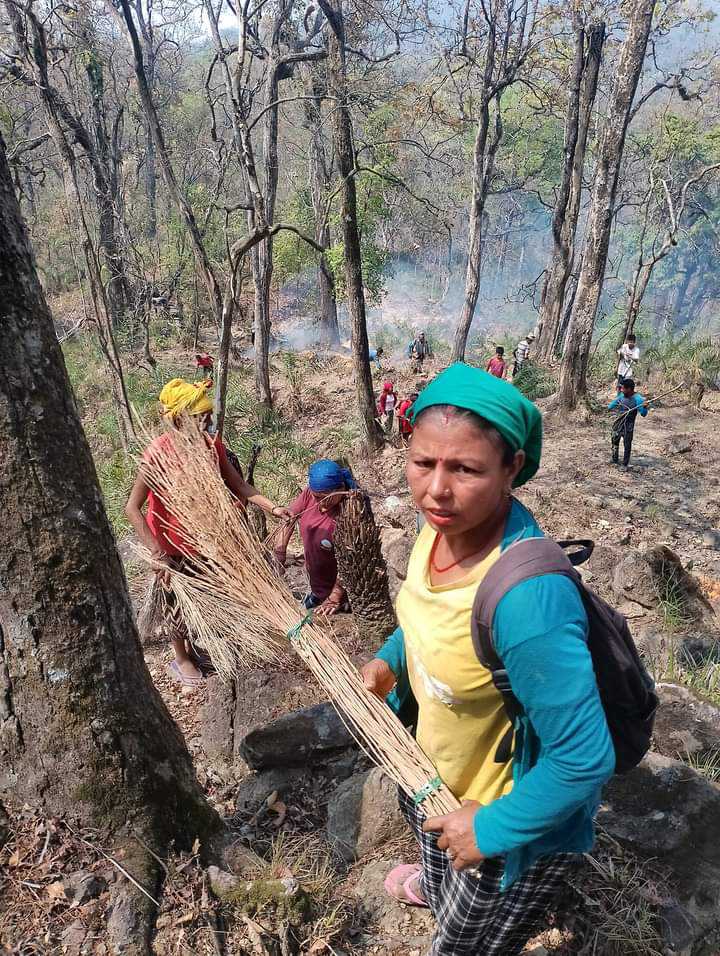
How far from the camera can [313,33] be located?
41.2 ft

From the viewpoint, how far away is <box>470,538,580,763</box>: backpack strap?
107 centimetres

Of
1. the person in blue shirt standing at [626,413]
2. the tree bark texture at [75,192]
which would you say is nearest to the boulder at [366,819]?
the tree bark texture at [75,192]

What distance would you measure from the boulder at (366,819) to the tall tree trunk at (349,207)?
597cm

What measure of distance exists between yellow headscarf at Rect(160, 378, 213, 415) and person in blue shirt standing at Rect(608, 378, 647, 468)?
561 cm

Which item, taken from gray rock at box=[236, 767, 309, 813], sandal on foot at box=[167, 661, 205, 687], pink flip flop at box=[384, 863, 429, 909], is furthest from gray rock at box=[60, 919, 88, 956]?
sandal on foot at box=[167, 661, 205, 687]

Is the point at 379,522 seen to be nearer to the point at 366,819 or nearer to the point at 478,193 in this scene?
the point at 366,819

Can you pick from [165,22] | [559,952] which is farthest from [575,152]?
[559,952]

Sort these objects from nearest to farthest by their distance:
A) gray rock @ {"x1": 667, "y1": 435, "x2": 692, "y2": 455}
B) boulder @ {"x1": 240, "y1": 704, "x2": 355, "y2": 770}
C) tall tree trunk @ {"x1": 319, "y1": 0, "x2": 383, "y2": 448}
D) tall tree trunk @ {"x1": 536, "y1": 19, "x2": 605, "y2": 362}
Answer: boulder @ {"x1": 240, "y1": 704, "x2": 355, "y2": 770}, tall tree trunk @ {"x1": 319, "y1": 0, "x2": 383, "y2": 448}, gray rock @ {"x1": 667, "y1": 435, "x2": 692, "y2": 455}, tall tree trunk @ {"x1": 536, "y1": 19, "x2": 605, "y2": 362}

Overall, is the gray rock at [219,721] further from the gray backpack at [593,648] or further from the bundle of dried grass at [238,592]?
the gray backpack at [593,648]

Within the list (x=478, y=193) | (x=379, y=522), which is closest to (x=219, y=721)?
(x=379, y=522)

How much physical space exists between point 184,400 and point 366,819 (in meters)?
1.90

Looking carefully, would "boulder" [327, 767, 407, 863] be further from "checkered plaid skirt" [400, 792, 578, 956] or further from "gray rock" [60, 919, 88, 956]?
"gray rock" [60, 919, 88, 956]

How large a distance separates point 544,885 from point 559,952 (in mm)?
745

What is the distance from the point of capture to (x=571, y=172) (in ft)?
42.0
